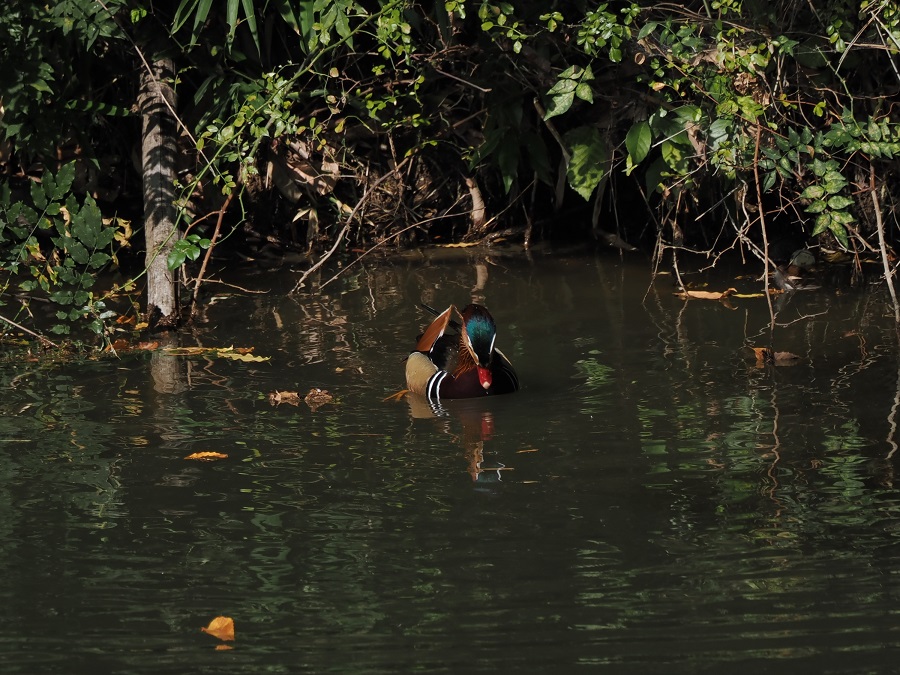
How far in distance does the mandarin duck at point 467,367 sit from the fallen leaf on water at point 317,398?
19.2 inches

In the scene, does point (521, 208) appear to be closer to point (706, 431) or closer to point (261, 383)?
point (261, 383)

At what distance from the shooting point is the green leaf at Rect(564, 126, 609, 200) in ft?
31.8

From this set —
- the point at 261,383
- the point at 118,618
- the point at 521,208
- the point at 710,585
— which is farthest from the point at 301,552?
the point at 521,208

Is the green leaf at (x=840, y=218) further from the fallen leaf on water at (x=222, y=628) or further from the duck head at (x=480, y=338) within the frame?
the fallen leaf on water at (x=222, y=628)

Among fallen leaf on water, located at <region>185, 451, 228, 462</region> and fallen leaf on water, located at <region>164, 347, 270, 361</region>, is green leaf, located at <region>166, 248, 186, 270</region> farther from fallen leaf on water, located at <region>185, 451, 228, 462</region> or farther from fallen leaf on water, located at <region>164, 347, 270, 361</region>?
fallen leaf on water, located at <region>185, 451, 228, 462</region>

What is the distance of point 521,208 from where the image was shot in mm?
11672

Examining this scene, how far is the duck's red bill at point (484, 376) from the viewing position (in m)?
6.94

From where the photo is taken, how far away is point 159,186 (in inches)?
352

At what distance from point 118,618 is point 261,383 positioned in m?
3.12

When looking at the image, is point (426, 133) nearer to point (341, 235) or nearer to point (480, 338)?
point (341, 235)

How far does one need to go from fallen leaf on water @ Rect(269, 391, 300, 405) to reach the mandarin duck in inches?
25.3

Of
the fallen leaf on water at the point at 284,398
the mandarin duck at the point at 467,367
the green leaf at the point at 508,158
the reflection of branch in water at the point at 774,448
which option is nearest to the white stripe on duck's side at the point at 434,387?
the mandarin duck at the point at 467,367

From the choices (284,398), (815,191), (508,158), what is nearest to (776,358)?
(815,191)

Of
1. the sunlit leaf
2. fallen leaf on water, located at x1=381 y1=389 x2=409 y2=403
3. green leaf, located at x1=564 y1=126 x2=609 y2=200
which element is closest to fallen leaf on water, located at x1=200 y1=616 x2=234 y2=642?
the sunlit leaf
